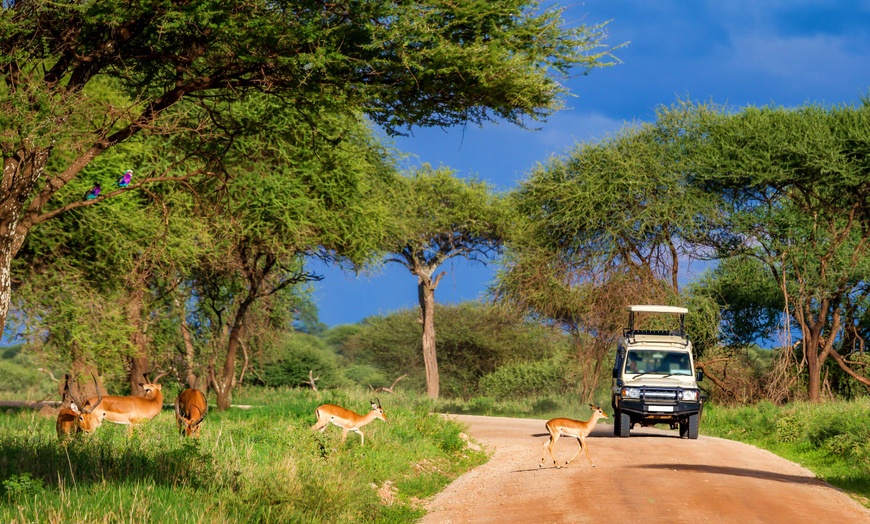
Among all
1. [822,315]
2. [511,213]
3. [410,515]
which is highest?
[511,213]

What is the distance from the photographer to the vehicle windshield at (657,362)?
922 inches

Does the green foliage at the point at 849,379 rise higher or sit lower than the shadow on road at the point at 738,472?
higher

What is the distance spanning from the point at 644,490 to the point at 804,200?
2660cm

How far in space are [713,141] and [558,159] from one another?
246 inches

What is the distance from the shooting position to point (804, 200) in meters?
37.4

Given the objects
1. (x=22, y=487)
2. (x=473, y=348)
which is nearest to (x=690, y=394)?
(x=22, y=487)

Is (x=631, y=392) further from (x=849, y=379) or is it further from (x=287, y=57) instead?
(x=849, y=379)

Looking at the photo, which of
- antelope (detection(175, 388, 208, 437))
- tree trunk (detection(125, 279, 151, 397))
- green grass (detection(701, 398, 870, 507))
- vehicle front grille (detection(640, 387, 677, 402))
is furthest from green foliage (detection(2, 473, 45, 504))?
vehicle front grille (detection(640, 387, 677, 402))

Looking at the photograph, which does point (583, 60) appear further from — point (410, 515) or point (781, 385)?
point (781, 385)

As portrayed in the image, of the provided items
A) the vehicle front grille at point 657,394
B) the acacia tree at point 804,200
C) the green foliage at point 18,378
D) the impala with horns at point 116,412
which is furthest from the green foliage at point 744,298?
the green foliage at point 18,378

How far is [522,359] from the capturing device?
65500 millimetres

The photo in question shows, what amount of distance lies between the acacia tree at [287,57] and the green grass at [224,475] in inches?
119

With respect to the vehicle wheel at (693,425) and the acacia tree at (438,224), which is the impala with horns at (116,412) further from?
the acacia tree at (438,224)

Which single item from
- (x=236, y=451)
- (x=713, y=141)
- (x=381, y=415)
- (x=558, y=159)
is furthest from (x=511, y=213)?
(x=236, y=451)
